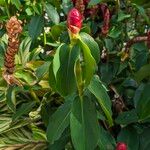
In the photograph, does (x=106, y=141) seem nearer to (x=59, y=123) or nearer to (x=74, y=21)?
(x=59, y=123)

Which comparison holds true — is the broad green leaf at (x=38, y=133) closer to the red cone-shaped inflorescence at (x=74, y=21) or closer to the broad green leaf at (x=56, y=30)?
the broad green leaf at (x=56, y=30)

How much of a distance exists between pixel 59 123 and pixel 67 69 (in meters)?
0.23

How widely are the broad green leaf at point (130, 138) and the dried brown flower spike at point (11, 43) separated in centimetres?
47

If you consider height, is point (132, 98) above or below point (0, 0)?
below

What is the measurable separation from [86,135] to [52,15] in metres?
0.75

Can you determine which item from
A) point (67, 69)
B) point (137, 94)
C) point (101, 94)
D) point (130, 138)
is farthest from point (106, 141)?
point (67, 69)

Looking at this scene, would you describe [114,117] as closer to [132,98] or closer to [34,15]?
[132,98]

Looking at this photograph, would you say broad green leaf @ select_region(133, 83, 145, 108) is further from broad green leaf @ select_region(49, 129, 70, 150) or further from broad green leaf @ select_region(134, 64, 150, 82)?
broad green leaf @ select_region(49, 129, 70, 150)

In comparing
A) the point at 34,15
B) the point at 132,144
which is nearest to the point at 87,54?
the point at 132,144

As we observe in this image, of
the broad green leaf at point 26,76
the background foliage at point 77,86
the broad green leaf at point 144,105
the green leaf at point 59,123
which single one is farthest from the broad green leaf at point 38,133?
the broad green leaf at point 144,105

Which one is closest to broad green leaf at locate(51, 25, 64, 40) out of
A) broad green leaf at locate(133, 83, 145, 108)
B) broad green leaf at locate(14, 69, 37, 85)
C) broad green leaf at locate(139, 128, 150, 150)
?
broad green leaf at locate(14, 69, 37, 85)

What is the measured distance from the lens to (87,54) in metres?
1.28

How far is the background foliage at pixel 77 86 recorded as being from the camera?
1.41 m

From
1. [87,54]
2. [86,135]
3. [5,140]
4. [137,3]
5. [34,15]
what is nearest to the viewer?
[87,54]
